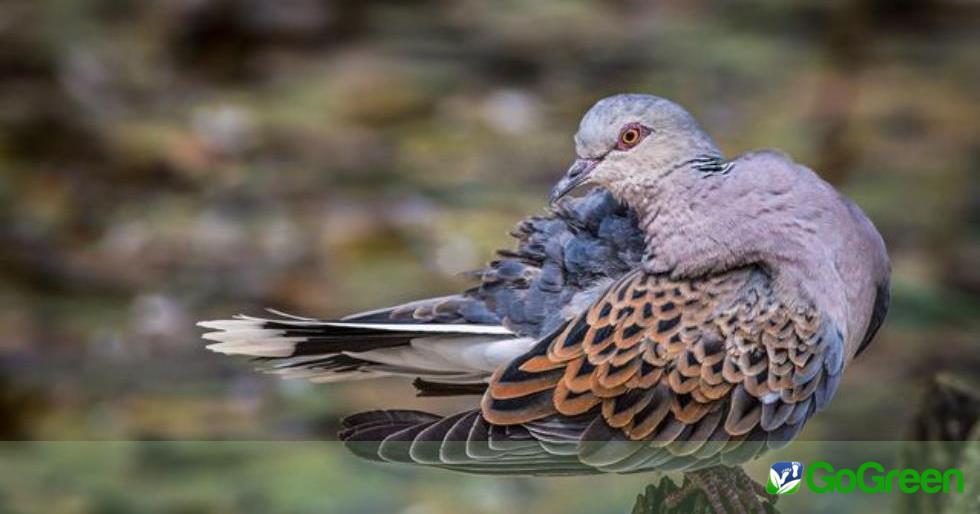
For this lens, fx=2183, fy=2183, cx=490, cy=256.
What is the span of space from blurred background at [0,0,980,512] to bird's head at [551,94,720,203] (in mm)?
2059

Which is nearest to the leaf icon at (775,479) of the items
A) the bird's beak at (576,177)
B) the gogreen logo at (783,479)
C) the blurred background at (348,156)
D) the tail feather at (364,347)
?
the gogreen logo at (783,479)

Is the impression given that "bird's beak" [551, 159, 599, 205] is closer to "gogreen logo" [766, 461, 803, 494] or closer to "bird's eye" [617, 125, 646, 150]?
"bird's eye" [617, 125, 646, 150]

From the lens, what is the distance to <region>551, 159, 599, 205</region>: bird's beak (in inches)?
138

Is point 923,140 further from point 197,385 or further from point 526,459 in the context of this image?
point 526,459

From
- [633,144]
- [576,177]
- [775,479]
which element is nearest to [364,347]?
[576,177]

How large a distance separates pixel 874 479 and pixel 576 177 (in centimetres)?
89

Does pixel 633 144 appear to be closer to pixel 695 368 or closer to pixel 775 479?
pixel 695 368

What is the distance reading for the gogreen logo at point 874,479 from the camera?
3.59m

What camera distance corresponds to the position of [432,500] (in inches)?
214

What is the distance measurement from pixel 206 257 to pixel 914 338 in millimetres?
2183

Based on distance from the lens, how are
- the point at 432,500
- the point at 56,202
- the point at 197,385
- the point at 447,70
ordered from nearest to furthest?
1. the point at 432,500
2. the point at 197,385
3. the point at 56,202
4. the point at 447,70

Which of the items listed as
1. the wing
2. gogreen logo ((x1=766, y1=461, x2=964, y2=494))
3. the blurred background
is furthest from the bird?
the blurred background

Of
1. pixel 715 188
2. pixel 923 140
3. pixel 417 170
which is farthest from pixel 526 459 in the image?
pixel 923 140

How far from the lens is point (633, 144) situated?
3477mm
